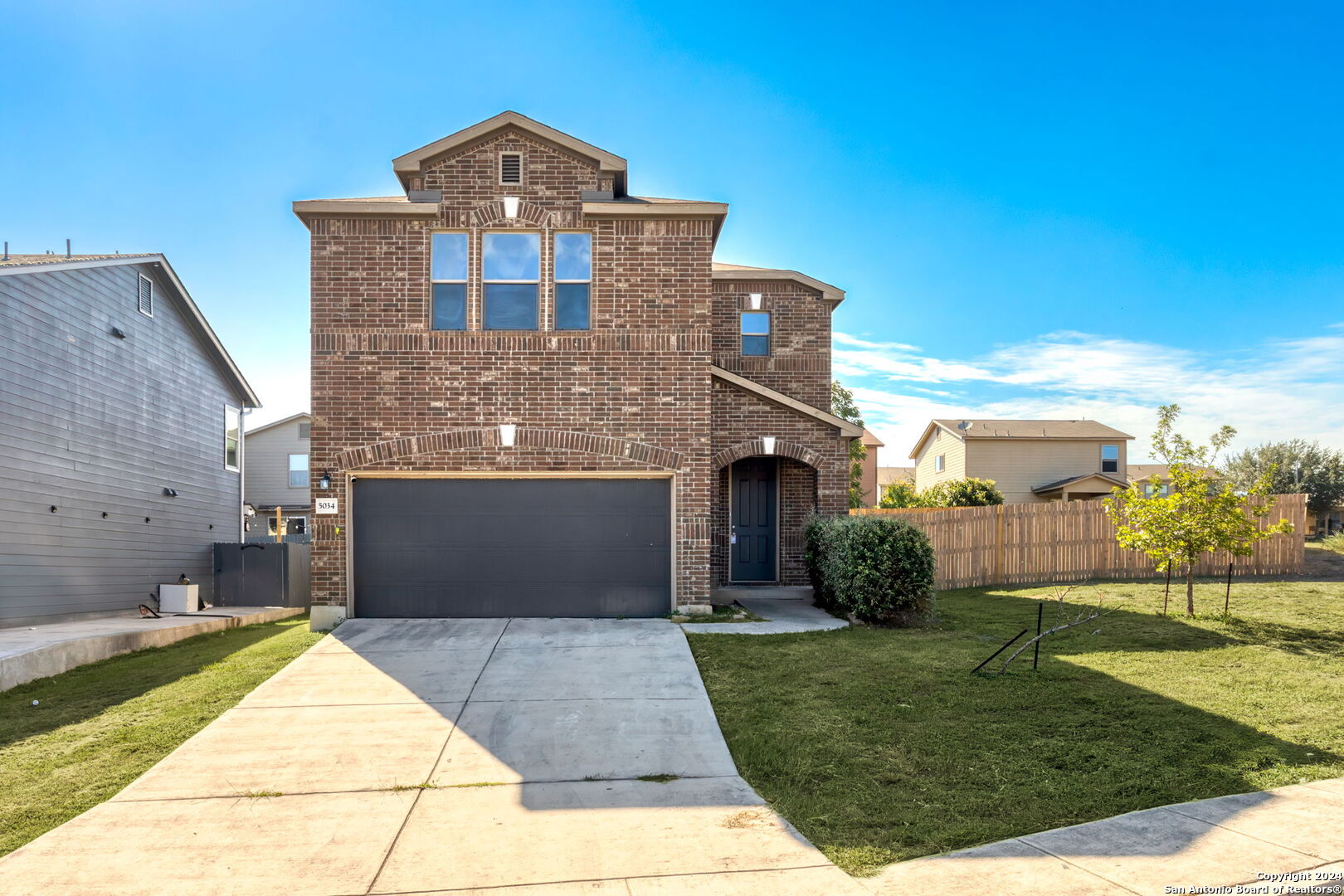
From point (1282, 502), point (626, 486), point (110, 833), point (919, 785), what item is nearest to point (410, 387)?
point (626, 486)

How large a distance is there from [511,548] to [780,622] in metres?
4.09

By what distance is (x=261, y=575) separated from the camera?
61.2 feet

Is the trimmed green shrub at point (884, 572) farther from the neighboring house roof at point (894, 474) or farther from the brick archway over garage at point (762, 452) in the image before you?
the neighboring house roof at point (894, 474)

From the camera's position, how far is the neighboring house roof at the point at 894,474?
56.2 meters

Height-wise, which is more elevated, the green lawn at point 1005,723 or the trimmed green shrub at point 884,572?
the trimmed green shrub at point 884,572

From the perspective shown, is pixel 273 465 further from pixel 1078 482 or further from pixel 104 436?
pixel 1078 482

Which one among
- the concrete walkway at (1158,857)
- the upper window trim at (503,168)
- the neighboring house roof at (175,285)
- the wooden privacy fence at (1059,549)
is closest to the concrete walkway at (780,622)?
the wooden privacy fence at (1059,549)

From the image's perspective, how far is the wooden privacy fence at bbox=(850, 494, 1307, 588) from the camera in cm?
1672

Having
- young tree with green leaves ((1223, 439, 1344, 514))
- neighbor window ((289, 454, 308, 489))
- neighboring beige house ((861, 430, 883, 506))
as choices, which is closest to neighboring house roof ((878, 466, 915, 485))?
neighboring beige house ((861, 430, 883, 506))

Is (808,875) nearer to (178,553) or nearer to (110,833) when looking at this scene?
(110,833)

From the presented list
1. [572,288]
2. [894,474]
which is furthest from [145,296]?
[894,474]

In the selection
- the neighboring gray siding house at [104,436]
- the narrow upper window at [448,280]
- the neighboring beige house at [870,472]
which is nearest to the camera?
the narrow upper window at [448,280]

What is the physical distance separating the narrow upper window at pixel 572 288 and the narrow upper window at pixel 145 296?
33.1ft

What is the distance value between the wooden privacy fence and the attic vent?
10108 millimetres
